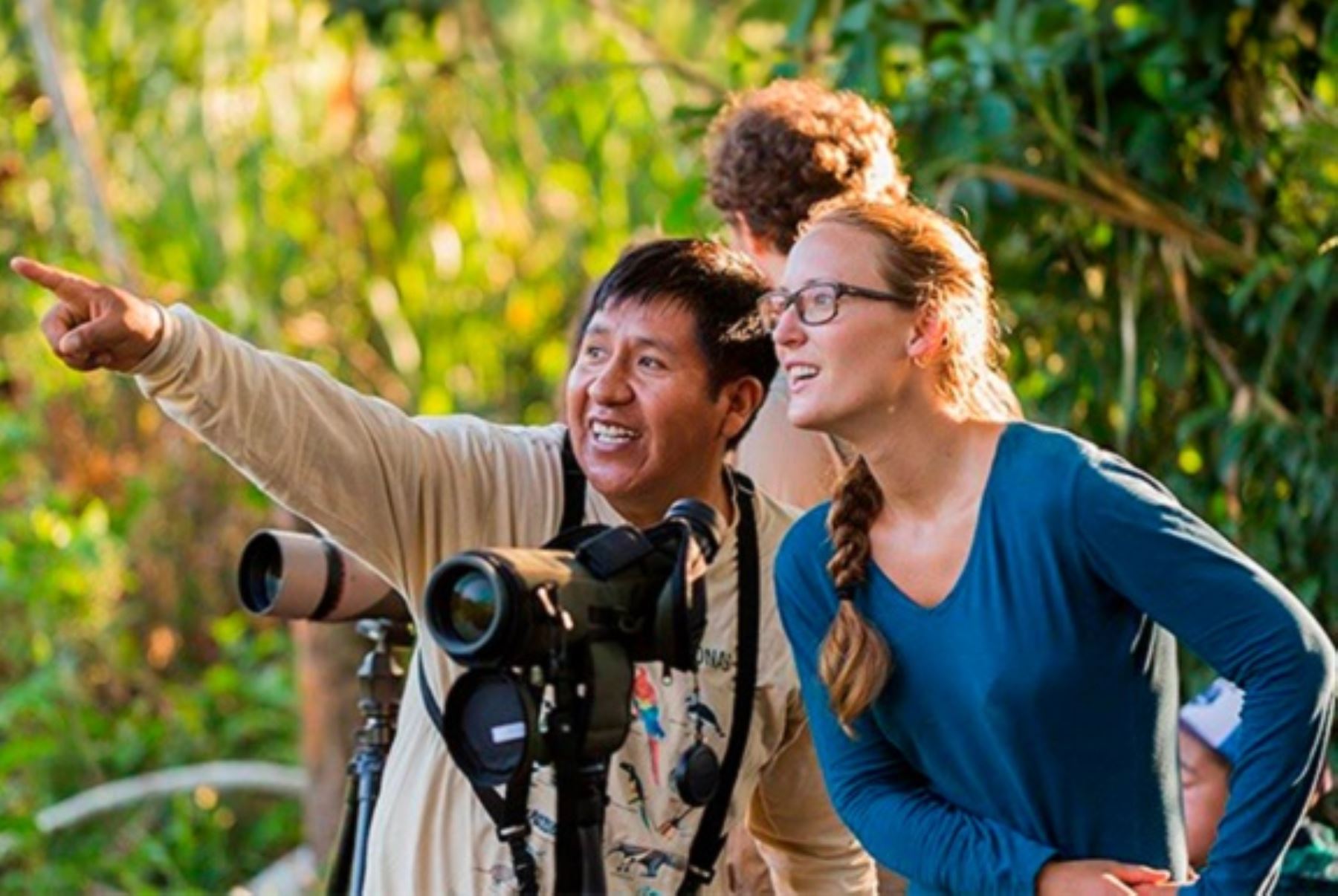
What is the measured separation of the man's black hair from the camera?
2658 mm

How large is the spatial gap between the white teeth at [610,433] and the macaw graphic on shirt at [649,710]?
0.25 meters

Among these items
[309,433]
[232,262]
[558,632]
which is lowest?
[558,632]

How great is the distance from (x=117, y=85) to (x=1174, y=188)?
4896 mm

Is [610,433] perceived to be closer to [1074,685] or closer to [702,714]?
[702,714]

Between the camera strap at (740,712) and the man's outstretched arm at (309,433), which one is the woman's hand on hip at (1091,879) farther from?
the man's outstretched arm at (309,433)

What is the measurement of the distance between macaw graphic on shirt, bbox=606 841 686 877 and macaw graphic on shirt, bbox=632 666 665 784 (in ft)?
0.30

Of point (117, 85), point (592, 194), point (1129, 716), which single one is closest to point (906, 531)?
point (1129, 716)

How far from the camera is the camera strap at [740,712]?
101 inches

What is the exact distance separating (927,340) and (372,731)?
1256mm

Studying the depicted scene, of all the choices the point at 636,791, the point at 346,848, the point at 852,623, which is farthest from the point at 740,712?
the point at 346,848

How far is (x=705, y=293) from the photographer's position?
2.68 metres

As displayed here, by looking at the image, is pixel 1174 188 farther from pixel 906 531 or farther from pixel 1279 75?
pixel 906 531

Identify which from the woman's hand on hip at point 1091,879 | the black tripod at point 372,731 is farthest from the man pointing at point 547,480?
the black tripod at point 372,731

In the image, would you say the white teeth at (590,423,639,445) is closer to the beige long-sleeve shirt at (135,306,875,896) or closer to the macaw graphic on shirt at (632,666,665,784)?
the beige long-sleeve shirt at (135,306,875,896)
